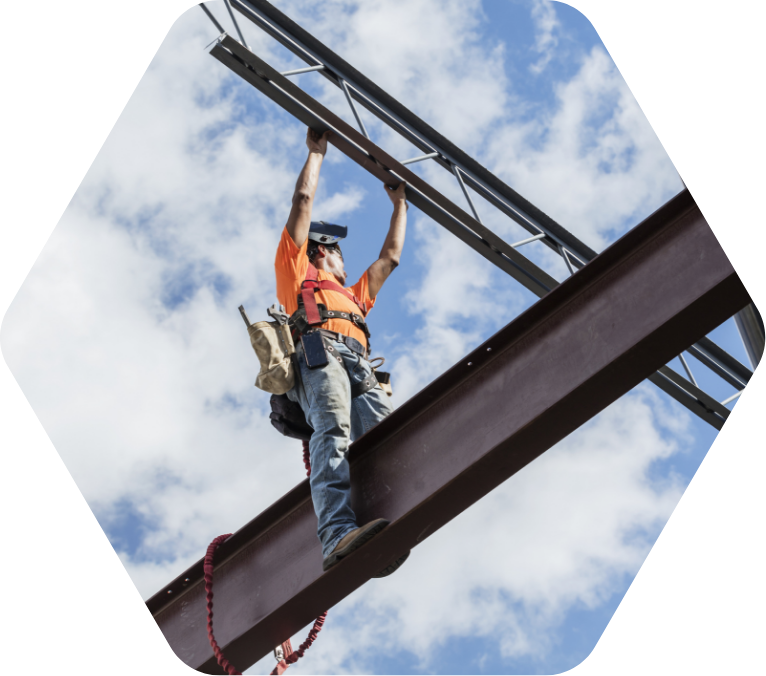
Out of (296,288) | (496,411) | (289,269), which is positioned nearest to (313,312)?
(296,288)

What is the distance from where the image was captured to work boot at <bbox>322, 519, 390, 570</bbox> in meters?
4.34

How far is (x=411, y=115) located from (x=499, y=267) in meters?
1.35

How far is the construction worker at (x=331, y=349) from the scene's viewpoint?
457cm

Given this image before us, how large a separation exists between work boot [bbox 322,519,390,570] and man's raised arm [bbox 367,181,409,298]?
7.58ft

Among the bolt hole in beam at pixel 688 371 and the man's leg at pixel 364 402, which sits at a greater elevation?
the man's leg at pixel 364 402

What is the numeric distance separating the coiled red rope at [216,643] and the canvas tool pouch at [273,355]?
20.4 inches

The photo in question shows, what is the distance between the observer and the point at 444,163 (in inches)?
267

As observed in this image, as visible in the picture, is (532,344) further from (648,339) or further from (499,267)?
(499,267)

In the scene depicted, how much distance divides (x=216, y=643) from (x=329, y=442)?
1.32m

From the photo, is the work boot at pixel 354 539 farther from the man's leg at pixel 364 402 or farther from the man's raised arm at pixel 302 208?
the man's raised arm at pixel 302 208

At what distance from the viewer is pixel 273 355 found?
4906 millimetres

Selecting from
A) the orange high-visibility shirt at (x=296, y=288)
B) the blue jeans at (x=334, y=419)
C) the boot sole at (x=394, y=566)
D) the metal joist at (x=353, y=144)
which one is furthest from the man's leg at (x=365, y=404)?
the metal joist at (x=353, y=144)

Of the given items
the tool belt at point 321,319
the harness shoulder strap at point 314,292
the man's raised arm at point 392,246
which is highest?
the man's raised arm at point 392,246

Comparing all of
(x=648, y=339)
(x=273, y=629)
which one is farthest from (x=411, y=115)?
→ (x=273, y=629)
